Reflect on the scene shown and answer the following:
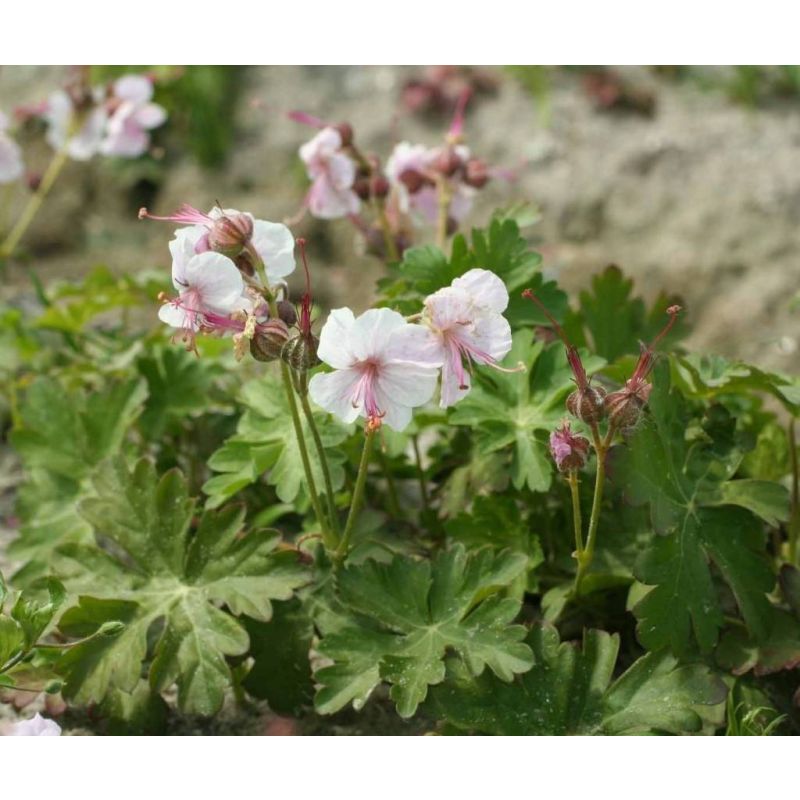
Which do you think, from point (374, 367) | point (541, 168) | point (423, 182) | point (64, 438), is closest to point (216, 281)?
point (374, 367)

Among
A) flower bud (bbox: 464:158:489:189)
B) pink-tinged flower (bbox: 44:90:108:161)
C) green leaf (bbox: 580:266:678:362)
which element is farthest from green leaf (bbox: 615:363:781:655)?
pink-tinged flower (bbox: 44:90:108:161)

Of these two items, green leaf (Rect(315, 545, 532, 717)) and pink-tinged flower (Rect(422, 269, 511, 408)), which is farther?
green leaf (Rect(315, 545, 532, 717))

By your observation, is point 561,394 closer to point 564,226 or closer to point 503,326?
point 503,326

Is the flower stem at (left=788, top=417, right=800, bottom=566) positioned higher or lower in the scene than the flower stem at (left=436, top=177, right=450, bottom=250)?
lower

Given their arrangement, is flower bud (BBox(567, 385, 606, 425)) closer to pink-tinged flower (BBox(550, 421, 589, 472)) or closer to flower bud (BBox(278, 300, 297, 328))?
pink-tinged flower (BBox(550, 421, 589, 472))

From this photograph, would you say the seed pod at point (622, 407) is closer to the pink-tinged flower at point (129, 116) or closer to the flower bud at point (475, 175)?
the flower bud at point (475, 175)

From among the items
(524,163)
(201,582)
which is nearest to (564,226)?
(524,163)

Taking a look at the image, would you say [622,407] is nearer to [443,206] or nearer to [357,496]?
[357,496]
